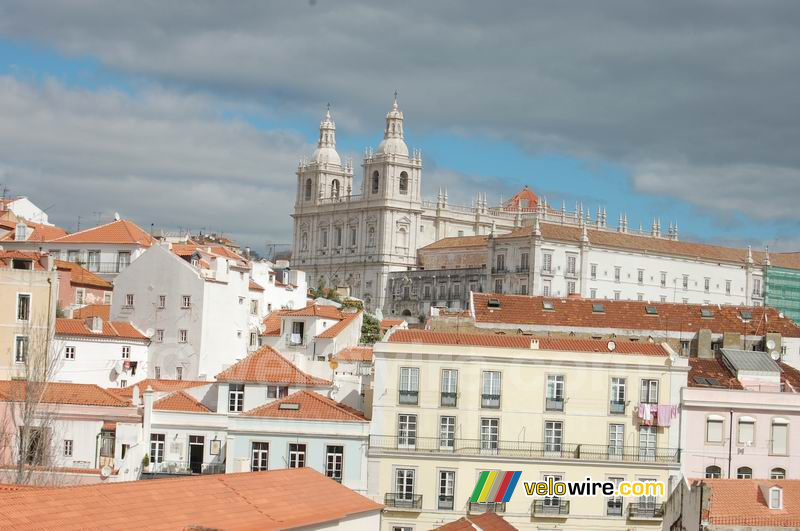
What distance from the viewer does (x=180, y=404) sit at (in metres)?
51.4

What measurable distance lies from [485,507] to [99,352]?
22.4 metres

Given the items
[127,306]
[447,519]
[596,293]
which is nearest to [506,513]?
[447,519]

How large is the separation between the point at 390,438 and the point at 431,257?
387 feet

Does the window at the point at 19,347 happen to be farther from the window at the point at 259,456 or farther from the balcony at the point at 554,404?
the balcony at the point at 554,404

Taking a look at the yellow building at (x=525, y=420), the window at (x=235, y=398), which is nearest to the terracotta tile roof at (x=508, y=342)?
the yellow building at (x=525, y=420)

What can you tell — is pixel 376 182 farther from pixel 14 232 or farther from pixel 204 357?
pixel 204 357

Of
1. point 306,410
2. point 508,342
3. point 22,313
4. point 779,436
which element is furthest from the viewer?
point 22,313

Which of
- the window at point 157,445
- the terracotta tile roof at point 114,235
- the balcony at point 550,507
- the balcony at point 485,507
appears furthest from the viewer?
the terracotta tile roof at point 114,235

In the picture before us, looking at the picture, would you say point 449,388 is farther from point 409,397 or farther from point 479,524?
point 479,524

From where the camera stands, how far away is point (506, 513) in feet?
156

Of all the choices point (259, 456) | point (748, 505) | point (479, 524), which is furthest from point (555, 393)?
point (479, 524)

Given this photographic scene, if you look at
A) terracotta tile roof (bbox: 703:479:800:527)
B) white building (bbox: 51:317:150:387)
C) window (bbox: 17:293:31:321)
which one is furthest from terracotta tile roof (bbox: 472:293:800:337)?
terracotta tile roof (bbox: 703:479:800:527)

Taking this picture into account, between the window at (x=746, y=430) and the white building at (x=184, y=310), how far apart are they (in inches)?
1021

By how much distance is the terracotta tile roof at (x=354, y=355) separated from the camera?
69562mm
